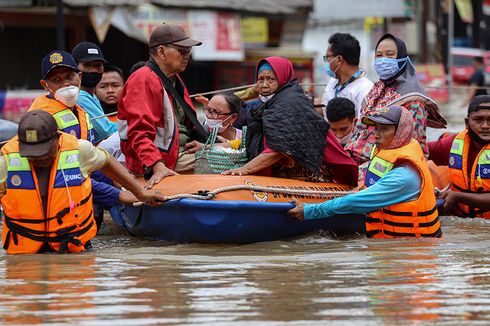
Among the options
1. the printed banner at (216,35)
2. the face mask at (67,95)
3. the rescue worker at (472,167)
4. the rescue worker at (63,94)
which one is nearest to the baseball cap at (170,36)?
the rescue worker at (63,94)

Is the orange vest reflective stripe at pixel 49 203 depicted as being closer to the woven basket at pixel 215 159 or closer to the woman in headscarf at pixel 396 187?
the woven basket at pixel 215 159

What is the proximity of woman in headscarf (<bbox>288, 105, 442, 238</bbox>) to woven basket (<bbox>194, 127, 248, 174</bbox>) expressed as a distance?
99 centimetres

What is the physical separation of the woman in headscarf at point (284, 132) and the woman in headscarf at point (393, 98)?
0.58 meters

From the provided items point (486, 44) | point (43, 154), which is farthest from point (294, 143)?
point (486, 44)

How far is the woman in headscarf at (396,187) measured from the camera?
780 centimetres

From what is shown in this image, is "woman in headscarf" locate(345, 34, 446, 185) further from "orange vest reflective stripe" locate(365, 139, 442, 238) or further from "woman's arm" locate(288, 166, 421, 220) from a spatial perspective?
"woman's arm" locate(288, 166, 421, 220)

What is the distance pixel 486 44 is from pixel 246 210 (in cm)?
3255

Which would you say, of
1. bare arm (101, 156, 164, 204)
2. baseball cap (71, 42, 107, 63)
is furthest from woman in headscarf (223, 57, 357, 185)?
baseball cap (71, 42, 107, 63)

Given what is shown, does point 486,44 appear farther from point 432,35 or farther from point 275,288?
point 275,288

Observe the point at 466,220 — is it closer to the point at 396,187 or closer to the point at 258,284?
the point at 396,187

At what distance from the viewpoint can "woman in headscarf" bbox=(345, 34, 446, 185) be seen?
9312mm

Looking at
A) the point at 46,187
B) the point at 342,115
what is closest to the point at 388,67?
the point at 342,115

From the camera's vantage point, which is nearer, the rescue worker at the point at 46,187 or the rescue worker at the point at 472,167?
the rescue worker at the point at 46,187

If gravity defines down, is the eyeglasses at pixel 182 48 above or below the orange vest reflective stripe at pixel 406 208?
above
